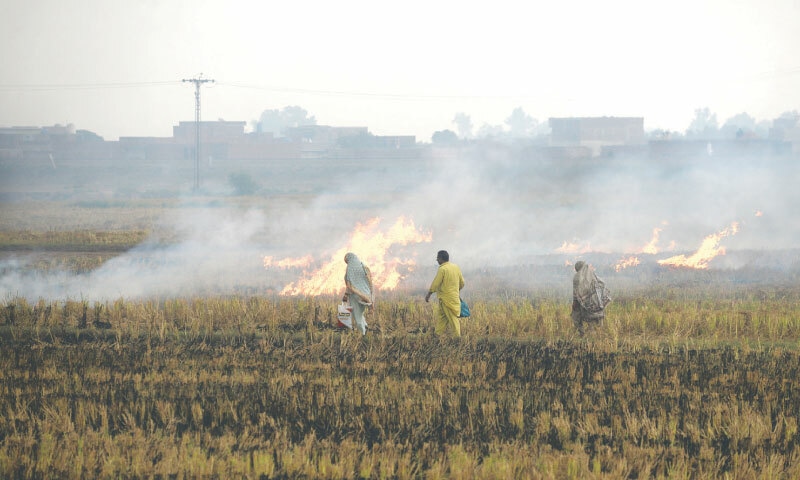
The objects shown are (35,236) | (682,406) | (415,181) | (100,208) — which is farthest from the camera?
(415,181)

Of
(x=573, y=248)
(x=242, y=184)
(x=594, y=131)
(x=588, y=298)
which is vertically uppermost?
(x=594, y=131)

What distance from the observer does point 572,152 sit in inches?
2749

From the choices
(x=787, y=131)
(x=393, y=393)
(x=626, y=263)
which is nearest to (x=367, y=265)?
(x=626, y=263)

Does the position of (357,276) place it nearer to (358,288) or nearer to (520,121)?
(358,288)

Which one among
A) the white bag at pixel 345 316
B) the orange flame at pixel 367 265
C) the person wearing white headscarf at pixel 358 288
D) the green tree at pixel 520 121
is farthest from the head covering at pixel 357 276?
the green tree at pixel 520 121

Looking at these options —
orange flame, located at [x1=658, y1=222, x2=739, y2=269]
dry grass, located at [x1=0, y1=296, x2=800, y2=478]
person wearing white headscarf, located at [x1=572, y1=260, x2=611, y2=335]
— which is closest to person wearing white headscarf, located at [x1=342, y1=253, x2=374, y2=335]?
dry grass, located at [x1=0, y1=296, x2=800, y2=478]

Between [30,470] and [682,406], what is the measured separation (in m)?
6.38

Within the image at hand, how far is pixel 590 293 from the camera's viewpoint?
14.3 metres

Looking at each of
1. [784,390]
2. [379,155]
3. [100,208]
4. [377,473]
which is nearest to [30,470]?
[377,473]

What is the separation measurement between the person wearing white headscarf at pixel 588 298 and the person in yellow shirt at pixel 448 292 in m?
1.98

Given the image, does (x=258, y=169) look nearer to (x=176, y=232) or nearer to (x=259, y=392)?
(x=176, y=232)

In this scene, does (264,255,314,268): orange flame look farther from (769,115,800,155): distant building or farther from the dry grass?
(769,115,800,155): distant building

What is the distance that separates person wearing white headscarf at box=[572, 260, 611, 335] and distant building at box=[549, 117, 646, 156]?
260 ft

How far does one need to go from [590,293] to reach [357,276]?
3.77 m
